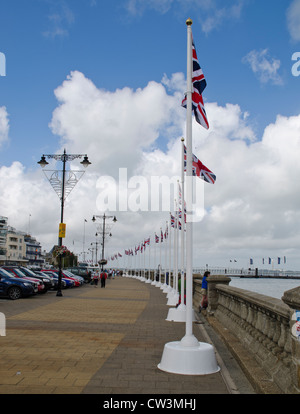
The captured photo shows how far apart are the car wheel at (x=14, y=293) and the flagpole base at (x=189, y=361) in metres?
17.0

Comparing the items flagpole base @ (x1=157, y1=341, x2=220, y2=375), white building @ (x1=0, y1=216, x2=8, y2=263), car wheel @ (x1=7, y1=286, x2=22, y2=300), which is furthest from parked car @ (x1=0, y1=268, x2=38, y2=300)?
white building @ (x1=0, y1=216, x2=8, y2=263)

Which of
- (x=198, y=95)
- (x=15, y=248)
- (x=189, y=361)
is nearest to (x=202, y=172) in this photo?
(x=198, y=95)

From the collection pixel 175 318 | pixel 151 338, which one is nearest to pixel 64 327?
pixel 151 338

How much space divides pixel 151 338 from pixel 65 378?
4661 millimetres

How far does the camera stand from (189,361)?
24.2 ft

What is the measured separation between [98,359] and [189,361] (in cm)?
202

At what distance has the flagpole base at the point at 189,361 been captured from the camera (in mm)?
7348

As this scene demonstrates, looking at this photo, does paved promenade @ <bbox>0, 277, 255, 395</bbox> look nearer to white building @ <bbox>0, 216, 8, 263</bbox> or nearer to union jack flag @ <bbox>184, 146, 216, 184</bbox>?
union jack flag @ <bbox>184, 146, 216, 184</bbox>

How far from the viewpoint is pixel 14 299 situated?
22828 mm

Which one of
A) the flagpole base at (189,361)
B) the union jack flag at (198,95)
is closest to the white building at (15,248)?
the union jack flag at (198,95)

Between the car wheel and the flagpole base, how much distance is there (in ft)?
55.6

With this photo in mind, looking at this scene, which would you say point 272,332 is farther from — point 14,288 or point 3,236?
point 3,236
